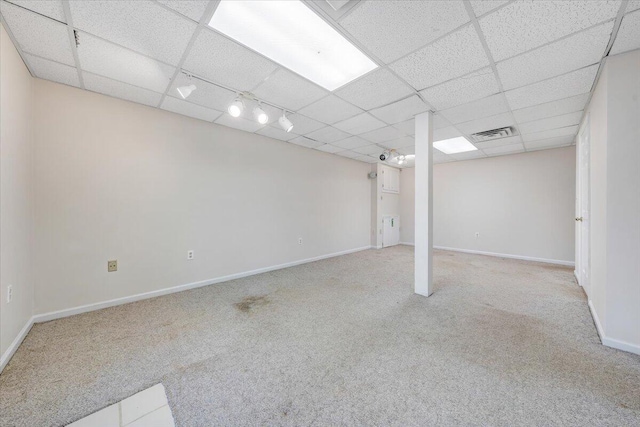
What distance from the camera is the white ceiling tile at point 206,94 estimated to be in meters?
2.41

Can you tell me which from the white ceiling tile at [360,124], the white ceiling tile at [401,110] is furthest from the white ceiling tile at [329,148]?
the white ceiling tile at [401,110]

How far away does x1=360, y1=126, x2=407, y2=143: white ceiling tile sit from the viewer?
3.79 metres

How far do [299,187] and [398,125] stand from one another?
2.16 m

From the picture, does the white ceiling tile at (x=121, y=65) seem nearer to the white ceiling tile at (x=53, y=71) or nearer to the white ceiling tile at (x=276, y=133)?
the white ceiling tile at (x=53, y=71)

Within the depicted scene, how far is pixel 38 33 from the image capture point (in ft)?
5.71

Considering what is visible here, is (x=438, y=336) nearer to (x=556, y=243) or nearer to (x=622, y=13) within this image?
(x=622, y=13)

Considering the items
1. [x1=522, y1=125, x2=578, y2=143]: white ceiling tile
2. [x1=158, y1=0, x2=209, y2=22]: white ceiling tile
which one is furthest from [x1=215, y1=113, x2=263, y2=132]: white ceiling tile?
[x1=522, y1=125, x2=578, y2=143]: white ceiling tile

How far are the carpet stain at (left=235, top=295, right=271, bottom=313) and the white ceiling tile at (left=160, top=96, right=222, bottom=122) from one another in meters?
2.54

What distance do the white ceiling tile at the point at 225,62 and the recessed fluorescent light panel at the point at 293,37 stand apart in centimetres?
9

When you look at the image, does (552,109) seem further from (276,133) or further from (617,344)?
(276,133)

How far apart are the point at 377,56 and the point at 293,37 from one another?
2.38 feet

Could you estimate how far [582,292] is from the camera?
3.17 meters

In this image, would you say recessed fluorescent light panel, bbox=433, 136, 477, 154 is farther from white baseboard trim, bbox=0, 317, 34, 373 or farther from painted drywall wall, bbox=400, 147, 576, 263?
white baseboard trim, bbox=0, 317, 34, 373

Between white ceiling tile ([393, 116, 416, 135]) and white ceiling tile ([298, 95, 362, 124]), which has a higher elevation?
white ceiling tile ([298, 95, 362, 124])
